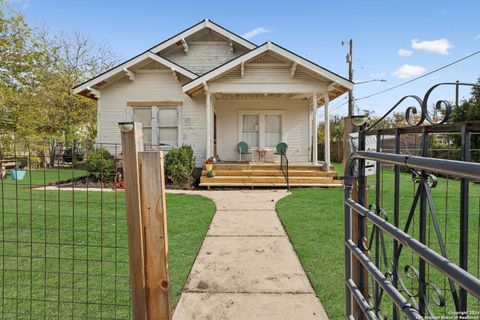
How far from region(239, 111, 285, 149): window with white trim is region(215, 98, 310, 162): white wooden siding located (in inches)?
7.9

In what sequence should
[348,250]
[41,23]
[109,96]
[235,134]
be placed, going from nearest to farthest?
[348,250]
[109,96]
[235,134]
[41,23]

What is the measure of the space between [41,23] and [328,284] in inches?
1064

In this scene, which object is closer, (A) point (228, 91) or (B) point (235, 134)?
(A) point (228, 91)

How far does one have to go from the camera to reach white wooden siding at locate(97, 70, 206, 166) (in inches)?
479

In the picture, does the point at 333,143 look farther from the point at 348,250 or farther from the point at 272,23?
the point at 348,250

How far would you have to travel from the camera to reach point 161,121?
12219 mm

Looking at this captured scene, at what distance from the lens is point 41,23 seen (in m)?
22.3

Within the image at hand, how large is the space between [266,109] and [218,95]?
2.15 meters

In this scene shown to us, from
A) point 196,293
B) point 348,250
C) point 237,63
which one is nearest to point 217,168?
point 237,63

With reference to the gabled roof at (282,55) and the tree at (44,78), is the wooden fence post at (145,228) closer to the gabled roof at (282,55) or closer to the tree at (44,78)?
the gabled roof at (282,55)

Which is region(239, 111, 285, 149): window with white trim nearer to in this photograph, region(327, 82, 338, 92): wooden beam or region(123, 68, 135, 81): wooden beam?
region(327, 82, 338, 92): wooden beam

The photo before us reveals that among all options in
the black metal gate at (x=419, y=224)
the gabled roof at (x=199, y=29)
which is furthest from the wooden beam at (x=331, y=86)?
the black metal gate at (x=419, y=224)

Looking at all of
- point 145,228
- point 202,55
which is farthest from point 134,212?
point 202,55

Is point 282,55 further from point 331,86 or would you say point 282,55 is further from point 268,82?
point 331,86
